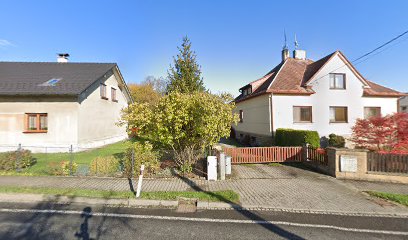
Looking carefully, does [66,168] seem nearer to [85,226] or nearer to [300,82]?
[85,226]

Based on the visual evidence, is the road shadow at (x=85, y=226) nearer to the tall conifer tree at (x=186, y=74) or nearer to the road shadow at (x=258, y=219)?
the road shadow at (x=258, y=219)

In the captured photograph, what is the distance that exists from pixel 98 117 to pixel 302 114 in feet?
54.3

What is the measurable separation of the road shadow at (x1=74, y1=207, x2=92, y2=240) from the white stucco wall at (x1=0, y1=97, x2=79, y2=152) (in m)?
9.93

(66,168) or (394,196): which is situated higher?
(66,168)

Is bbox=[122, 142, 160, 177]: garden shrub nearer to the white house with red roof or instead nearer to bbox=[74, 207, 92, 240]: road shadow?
bbox=[74, 207, 92, 240]: road shadow

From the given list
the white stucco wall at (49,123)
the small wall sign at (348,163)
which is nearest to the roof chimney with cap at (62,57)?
the white stucco wall at (49,123)

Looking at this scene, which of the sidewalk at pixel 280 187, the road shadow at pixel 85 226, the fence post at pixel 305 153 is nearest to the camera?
the road shadow at pixel 85 226

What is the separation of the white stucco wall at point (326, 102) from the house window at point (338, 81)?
0.25 metres

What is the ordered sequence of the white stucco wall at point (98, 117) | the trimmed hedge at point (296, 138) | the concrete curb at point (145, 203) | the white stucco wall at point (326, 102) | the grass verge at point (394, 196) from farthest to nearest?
the white stucco wall at point (326, 102)
the white stucco wall at point (98, 117)
the trimmed hedge at point (296, 138)
the grass verge at point (394, 196)
the concrete curb at point (145, 203)

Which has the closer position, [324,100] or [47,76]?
[47,76]

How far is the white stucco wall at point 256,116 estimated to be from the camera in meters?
16.8

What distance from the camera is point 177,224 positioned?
496 centimetres

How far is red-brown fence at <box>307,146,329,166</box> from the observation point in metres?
9.85

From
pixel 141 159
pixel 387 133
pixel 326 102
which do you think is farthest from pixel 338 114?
pixel 141 159
